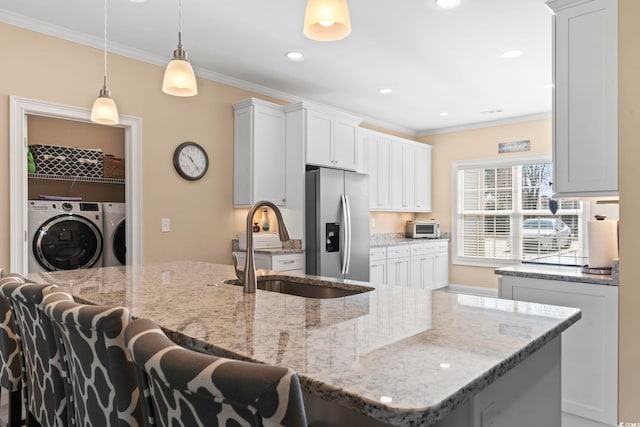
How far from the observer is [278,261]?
13.5 feet

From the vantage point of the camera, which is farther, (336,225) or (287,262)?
(336,225)

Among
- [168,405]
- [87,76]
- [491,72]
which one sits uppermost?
[491,72]

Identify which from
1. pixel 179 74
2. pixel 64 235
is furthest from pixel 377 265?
pixel 179 74

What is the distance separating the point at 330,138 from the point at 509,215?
3.20m

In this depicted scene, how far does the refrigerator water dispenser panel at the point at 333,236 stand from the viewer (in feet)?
14.6

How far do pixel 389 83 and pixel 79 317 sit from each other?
164 inches

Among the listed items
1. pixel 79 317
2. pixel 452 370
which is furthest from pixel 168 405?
pixel 452 370

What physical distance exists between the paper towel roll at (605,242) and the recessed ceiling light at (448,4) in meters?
1.67

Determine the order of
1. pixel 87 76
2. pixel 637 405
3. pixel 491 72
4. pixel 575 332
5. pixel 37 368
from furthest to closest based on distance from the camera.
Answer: pixel 491 72
pixel 87 76
pixel 575 332
pixel 637 405
pixel 37 368

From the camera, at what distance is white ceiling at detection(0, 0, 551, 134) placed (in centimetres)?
292

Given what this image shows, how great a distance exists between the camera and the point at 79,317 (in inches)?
37.3

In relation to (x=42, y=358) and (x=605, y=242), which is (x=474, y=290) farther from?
(x=42, y=358)

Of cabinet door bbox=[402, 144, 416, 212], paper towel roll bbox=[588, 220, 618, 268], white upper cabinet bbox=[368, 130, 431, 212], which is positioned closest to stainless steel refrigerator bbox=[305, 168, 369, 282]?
white upper cabinet bbox=[368, 130, 431, 212]

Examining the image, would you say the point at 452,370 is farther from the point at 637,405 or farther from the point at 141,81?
the point at 141,81
